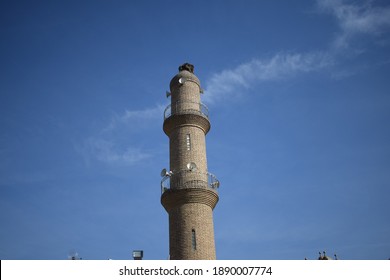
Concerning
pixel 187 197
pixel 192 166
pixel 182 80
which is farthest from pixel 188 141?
pixel 182 80

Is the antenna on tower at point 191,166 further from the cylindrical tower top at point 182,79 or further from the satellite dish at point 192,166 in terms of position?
the cylindrical tower top at point 182,79

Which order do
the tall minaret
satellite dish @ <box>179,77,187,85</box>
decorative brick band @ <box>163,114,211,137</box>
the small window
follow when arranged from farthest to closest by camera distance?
satellite dish @ <box>179,77,187,85</box>, decorative brick band @ <box>163,114,211,137</box>, the small window, the tall minaret

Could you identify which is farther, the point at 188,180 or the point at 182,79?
the point at 182,79

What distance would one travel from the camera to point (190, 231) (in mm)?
26844

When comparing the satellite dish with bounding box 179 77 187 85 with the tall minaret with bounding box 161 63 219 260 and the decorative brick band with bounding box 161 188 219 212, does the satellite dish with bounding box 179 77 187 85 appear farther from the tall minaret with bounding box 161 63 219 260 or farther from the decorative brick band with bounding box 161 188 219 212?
the decorative brick band with bounding box 161 188 219 212

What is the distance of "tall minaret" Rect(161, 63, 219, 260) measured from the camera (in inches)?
1055

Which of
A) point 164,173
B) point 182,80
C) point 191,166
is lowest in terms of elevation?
point 164,173

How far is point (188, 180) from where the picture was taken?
28484mm

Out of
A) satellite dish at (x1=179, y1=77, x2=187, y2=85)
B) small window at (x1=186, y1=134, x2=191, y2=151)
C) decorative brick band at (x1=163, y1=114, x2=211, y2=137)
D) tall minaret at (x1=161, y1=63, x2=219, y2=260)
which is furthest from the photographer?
satellite dish at (x1=179, y1=77, x2=187, y2=85)

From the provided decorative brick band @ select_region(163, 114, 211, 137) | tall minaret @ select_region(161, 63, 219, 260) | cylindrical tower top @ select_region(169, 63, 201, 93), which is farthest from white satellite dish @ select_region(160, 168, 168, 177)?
cylindrical tower top @ select_region(169, 63, 201, 93)

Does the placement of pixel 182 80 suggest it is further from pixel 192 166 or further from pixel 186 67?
pixel 192 166
